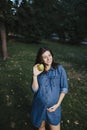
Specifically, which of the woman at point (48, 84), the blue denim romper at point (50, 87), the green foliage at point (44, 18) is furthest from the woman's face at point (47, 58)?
the green foliage at point (44, 18)

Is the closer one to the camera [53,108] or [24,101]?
[53,108]

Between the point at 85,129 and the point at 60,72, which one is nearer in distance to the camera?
the point at 60,72

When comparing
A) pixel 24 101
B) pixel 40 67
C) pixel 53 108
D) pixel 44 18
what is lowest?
pixel 44 18

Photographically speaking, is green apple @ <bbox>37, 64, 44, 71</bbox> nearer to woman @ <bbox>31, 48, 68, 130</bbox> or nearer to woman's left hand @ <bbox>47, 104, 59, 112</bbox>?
woman @ <bbox>31, 48, 68, 130</bbox>

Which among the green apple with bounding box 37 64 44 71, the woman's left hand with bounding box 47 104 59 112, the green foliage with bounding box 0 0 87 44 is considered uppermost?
the green apple with bounding box 37 64 44 71

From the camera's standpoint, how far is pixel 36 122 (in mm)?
4031

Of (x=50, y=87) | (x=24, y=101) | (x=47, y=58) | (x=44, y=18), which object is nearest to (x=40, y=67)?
(x=47, y=58)

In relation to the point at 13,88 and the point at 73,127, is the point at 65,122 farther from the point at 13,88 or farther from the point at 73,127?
the point at 13,88

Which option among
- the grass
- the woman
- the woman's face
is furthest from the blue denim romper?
the grass

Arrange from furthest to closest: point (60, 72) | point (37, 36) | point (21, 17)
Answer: point (37, 36) → point (21, 17) → point (60, 72)

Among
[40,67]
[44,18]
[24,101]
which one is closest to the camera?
[40,67]

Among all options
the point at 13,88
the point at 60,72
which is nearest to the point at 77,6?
the point at 13,88

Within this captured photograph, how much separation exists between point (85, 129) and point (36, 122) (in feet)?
6.08

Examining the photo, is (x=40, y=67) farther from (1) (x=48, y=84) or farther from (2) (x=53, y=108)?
(2) (x=53, y=108)
